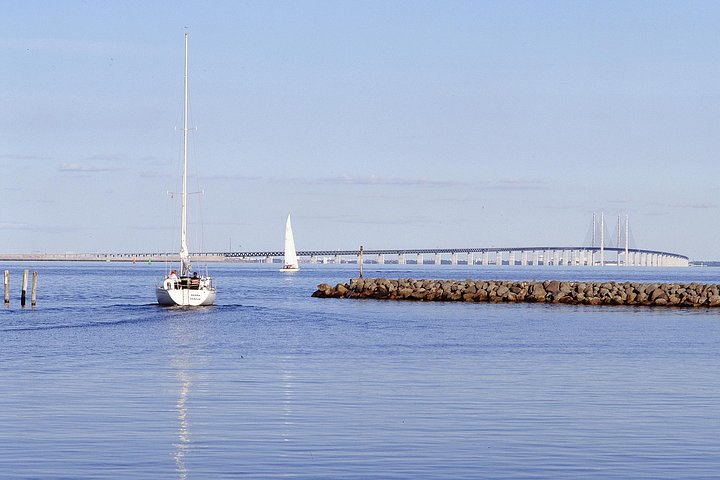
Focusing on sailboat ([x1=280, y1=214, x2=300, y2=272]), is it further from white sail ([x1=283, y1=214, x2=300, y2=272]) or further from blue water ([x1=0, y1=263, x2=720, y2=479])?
blue water ([x1=0, y1=263, x2=720, y2=479])

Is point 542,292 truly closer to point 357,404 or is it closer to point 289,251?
point 357,404

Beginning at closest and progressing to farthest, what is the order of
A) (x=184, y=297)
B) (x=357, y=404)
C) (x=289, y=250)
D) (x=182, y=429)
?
(x=182, y=429), (x=357, y=404), (x=184, y=297), (x=289, y=250)

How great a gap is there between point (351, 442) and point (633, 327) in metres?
30.3

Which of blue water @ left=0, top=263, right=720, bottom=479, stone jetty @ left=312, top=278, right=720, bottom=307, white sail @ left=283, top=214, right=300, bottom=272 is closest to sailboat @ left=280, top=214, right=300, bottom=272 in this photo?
white sail @ left=283, top=214, right=300, bottom=272

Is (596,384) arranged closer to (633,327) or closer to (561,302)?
(633,327)

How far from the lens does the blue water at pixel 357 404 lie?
14141 mm

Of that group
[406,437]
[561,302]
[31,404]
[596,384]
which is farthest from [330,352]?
[561,302]

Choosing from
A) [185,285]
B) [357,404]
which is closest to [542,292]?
[185,285]

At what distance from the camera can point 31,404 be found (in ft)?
62.6

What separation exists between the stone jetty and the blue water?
26.3 m

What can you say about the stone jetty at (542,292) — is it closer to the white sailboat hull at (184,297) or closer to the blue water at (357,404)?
the white sailboat hull at (184,297)

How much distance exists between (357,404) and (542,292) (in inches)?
2004

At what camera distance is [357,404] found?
766 inches

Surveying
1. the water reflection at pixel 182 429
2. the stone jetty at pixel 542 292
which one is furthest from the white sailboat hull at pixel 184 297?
the water reflection at pixel 182 429
